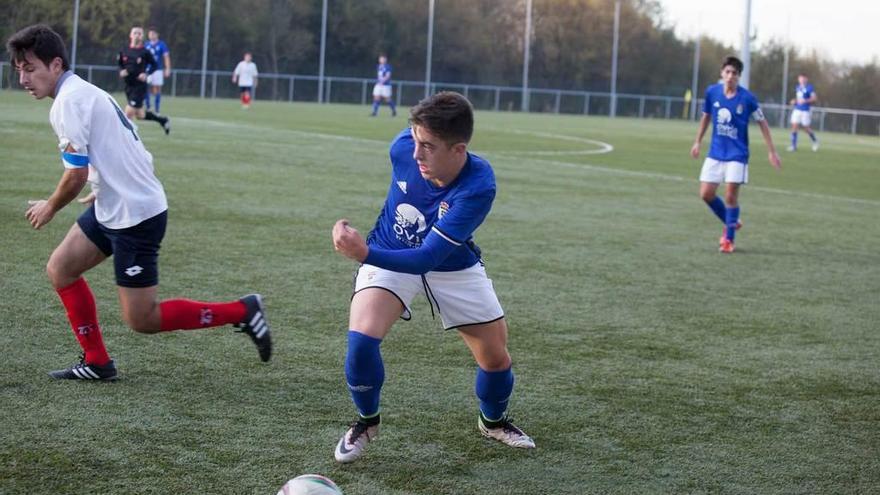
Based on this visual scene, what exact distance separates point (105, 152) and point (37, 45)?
20.6 inches

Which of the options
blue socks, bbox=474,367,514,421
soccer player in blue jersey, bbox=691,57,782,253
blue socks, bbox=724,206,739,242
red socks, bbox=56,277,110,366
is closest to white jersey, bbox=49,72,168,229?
red socks, bbox=56,277,110,366

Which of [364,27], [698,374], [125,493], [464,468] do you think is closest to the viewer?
[125,493]

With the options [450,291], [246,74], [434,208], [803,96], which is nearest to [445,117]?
[434,208]

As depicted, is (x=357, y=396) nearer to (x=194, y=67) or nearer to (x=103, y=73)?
(x=103, y=73)

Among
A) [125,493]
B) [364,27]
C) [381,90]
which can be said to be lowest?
[125,493]

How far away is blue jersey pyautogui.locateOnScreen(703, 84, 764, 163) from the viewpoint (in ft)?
37.8

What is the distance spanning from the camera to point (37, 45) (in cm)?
503

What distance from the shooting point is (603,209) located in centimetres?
1397

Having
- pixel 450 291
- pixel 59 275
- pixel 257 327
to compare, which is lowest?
pixel 257 327

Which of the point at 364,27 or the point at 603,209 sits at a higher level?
the point at 364,27

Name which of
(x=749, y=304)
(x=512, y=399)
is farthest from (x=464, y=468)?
(x=749, y=304)

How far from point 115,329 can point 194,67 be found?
4858 centimetres

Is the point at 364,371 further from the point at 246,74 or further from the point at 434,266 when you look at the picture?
the point at 246,74

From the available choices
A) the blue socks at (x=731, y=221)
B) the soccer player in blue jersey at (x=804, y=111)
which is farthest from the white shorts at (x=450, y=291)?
the soccer player in blue jersey at (x=804, y=111)
